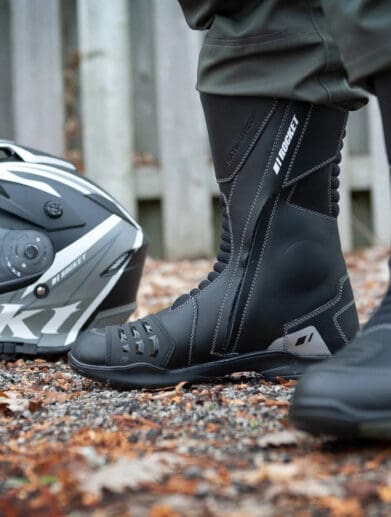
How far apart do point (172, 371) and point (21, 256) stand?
58 cm

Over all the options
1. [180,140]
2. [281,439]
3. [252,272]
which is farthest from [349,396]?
[180,140]

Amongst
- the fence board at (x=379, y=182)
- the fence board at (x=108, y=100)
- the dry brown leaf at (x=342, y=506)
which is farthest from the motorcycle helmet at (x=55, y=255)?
the fence board at (x=379, y=182)

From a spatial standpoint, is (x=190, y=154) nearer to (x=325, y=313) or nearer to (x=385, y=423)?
(x=325, y=313)

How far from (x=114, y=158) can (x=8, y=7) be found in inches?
31.6

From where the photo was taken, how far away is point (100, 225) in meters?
2.04

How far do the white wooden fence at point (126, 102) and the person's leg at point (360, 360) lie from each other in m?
2.77

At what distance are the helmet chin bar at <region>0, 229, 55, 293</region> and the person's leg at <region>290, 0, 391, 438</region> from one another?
969 millimetres

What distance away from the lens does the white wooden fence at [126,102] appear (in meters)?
3.86

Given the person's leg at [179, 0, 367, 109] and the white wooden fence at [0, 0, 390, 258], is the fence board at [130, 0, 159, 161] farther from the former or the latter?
the person's leg at [179, 0, 367, 109]

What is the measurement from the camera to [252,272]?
1.51 m

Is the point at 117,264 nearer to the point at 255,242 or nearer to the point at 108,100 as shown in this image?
the point at 255,242

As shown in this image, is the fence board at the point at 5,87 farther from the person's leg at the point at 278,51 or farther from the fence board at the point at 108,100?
the person's leg at the point at 278,51

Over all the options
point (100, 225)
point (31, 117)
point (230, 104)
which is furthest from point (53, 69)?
point (230, 104)

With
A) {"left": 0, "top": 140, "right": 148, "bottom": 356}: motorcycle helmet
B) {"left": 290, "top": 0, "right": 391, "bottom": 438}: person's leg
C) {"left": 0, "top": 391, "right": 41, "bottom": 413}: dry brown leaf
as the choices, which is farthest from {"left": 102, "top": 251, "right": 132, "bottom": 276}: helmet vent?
{"left": 290, "top": 0, "right": 391, "bottom": 438}: person's leg
